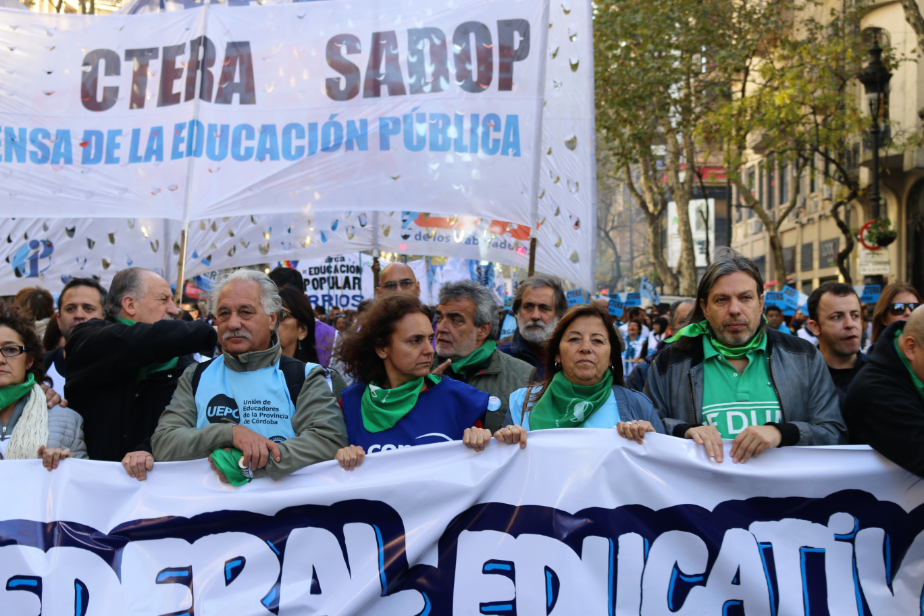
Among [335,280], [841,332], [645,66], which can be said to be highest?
[645,66]

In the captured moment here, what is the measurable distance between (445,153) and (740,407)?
8.42 ft

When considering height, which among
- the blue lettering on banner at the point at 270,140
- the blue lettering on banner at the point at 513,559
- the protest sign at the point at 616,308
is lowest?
the blue lettering on banner at the point at 513,559

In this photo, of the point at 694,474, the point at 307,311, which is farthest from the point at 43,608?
the point at 694,474

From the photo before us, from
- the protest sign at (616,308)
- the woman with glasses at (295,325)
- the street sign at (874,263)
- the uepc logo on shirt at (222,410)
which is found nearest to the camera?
the uepc logo on shirt at (222,410)

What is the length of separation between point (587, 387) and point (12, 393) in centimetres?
232

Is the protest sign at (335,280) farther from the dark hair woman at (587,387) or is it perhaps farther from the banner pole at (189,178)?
the dark hair woman at (587,387)

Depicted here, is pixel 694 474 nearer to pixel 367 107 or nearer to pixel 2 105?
pixel 367 107

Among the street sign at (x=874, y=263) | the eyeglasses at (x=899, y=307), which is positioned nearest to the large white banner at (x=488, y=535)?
the eyeglasses at (x=899, y=307)

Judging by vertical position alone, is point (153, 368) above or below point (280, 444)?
above

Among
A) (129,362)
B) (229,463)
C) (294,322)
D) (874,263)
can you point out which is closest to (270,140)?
(294,322)

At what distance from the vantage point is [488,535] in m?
3.18

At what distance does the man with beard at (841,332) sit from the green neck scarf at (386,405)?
227 centimetres

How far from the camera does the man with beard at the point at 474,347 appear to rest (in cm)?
412

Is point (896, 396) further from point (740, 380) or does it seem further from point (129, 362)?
point (129, 362)
